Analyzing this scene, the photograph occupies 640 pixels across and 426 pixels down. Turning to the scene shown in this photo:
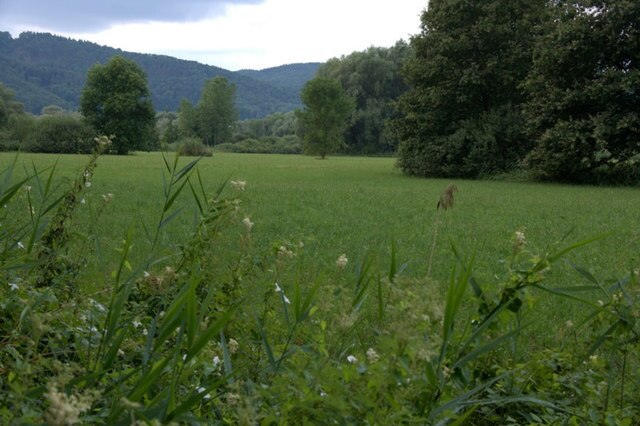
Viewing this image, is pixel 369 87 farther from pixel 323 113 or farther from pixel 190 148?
pixel 190 148

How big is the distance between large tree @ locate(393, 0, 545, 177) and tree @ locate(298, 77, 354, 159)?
2596 centimetres

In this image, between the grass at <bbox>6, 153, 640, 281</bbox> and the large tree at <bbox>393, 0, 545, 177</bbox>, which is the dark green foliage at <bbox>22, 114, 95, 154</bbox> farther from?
the grass at <bbox>6, 153, 640, 281</bbox>

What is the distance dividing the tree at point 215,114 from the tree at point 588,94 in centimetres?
7661

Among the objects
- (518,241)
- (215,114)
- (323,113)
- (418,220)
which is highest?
(215,114)

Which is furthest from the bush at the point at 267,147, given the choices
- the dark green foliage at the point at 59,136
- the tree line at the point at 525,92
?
the tree line at the point at 525,92

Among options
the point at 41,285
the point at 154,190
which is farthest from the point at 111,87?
the point at 41,285

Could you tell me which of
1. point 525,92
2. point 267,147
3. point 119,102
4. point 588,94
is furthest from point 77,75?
point 588,94

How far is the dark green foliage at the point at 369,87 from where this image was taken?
2736 inches

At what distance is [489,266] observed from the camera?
283 inches

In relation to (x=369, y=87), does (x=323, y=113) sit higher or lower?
lower

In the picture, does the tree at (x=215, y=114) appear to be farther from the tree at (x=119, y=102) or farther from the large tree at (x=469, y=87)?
the large tree at (x=469, y=87)

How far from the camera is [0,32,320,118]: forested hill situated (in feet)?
414

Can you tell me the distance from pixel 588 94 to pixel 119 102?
49.9 meters

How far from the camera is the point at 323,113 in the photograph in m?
53.2
